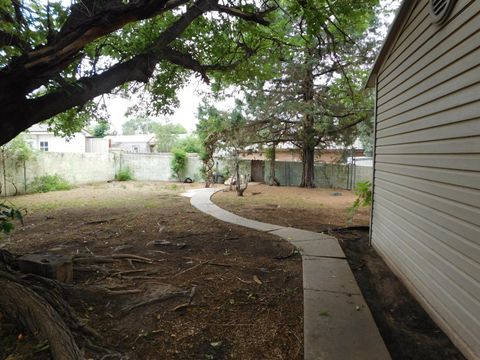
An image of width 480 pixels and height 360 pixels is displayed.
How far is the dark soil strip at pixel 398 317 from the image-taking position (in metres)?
2.65

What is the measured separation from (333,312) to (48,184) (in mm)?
14160

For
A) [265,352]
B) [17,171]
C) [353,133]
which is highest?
[353,133]

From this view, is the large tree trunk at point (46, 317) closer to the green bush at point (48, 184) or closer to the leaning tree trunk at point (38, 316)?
the leaning tree trunk at point (38, 316)

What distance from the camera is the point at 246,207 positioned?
32.1 feet

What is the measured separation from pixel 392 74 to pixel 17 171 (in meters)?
13.8

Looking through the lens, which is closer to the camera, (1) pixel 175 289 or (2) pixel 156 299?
(2) pixel 156 299

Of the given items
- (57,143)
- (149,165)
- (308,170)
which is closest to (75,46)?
(308,170)

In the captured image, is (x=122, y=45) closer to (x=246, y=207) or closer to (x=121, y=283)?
(x=121, y=283)

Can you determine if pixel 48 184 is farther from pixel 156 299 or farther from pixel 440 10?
pixel 440 10

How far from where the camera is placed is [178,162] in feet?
62.8

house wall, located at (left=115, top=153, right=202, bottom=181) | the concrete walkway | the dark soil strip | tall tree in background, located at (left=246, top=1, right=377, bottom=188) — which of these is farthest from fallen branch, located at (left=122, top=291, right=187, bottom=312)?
house wall, located at (left=115, top=153, right=202, bottom=181)

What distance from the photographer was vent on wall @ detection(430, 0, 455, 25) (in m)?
2.84

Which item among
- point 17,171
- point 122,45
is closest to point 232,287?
point 122,45

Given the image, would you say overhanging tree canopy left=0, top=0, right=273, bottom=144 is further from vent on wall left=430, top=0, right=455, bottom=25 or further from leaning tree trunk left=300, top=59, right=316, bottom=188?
leaning tree trunk left=300, top=59, right=316, bottom=188
